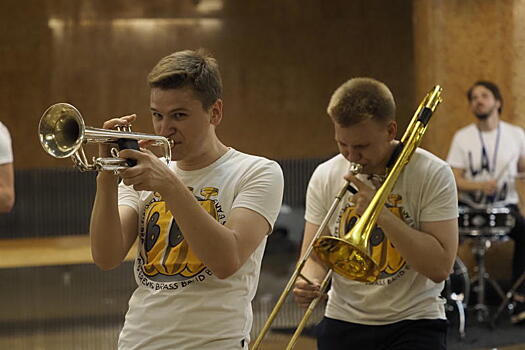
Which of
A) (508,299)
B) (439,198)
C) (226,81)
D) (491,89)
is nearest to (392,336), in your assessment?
(439,198)

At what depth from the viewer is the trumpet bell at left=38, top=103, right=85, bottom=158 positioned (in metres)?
2.43

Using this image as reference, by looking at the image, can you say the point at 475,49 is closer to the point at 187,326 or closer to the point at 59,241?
the point at 59,241

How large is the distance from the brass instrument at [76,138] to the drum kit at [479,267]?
15.9 ft

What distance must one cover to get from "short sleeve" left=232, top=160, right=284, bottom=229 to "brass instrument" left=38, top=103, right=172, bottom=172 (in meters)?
0.34

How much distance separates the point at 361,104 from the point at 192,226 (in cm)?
108

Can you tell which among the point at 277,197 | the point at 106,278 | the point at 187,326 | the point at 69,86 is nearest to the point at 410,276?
the point at 277,197

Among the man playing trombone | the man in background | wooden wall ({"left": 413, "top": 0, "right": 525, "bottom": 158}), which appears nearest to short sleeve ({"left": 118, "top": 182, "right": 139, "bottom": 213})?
the man playing trombone

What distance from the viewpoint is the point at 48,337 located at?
7164 mm

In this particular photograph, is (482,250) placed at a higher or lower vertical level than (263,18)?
lower

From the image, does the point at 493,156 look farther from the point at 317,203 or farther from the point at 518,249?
the point at 317,203

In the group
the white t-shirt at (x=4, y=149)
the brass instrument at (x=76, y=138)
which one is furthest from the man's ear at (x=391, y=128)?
the white t-shirt at (x=4, y=149)

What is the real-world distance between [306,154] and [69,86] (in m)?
2.64

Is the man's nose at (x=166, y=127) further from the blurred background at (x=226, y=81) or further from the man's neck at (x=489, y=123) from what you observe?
the man's neck at (x=489, y=123)

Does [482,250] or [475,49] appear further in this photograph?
[475,49]
